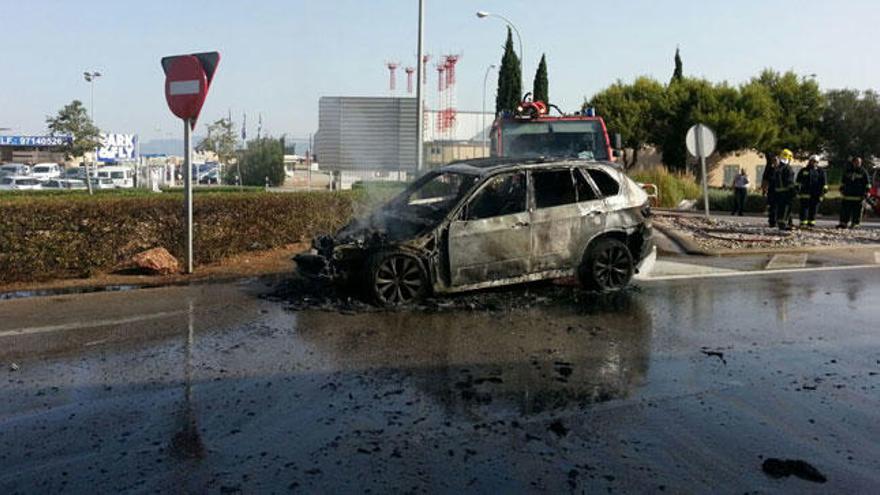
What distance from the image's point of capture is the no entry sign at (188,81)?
32.0 feet

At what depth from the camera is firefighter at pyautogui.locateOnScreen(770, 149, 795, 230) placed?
16172 mm

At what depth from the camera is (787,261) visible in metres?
11.8

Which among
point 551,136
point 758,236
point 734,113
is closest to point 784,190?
point 758,236

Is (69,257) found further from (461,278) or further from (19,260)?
(461,278)

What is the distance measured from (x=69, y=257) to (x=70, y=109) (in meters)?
30.4

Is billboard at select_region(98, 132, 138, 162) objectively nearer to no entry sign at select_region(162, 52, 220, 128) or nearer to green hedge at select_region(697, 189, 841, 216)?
green hedge at select_region(697, 189, 841, 216)

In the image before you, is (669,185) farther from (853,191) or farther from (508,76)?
(508,76)

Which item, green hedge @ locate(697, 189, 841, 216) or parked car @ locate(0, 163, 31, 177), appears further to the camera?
parked car @ locate(0, 163, 31, 177)

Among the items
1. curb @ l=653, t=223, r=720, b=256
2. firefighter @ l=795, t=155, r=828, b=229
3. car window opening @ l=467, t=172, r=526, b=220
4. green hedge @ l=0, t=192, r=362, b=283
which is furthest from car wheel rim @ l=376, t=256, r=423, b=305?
firefighter @ l=795, t=155, r=828, b=229

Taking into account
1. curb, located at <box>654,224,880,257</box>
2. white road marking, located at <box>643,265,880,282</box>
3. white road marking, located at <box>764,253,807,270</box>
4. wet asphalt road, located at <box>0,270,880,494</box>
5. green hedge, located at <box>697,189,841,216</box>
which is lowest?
wet asphalt road, located at <box>0,270,880,494</box>

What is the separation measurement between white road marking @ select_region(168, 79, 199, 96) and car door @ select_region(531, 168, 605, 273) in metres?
4.66

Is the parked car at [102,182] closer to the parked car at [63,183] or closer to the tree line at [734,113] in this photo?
the parked car at [63,183]

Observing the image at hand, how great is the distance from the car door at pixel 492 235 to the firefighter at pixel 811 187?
35.8ft

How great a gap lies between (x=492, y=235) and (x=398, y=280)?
3.55 ft
